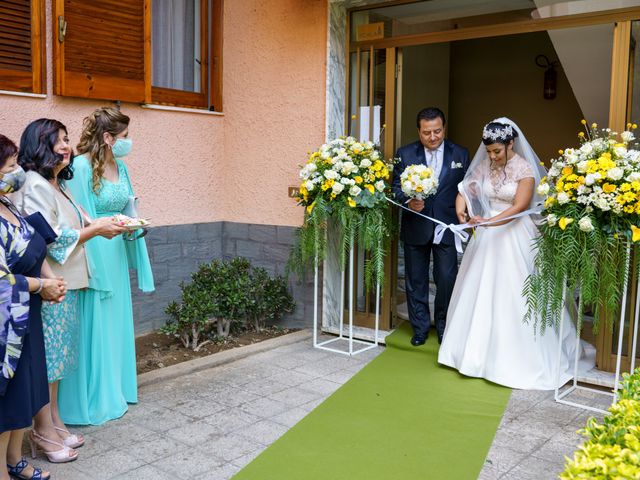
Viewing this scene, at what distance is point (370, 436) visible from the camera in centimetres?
371

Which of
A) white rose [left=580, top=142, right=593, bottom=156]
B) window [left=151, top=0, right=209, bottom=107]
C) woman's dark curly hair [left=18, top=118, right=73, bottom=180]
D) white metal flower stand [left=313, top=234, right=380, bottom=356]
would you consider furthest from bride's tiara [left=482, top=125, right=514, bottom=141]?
window [left=151, top=0, right=209, bottom=107]

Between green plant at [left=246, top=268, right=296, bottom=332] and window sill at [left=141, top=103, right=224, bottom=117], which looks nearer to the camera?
window sill at [left=141, top=103, right=224, bottom=117]

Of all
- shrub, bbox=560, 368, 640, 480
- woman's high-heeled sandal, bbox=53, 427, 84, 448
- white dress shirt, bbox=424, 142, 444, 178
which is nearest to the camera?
shrub, bbox=560, 368, 640, 480

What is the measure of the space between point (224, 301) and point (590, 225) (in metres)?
3.14

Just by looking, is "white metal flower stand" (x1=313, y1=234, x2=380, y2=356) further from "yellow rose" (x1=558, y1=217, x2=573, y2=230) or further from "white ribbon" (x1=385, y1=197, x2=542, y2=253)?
"yellow rose" (x1=558, y1=217, x2=573, y2=230)

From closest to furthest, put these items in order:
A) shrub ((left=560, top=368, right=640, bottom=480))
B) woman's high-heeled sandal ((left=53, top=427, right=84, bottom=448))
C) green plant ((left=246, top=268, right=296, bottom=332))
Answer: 1. shrub ((left=560, top=368, right=640, bottom=480))
2. woman's high-heeled sandal ((left=53, top=427, right=84, bottom=448))
3. green plant ((left=246, top=268, right=296, bottom=332))

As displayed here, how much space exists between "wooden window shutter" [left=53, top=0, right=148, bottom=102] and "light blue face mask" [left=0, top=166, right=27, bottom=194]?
248 cm

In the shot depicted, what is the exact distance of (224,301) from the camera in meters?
5.64

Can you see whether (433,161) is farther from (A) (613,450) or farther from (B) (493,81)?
(B) (493,81)

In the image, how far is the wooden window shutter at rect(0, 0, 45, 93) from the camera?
4.79m

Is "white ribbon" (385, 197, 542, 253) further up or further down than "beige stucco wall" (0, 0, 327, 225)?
further down

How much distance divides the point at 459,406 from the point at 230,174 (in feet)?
11.6

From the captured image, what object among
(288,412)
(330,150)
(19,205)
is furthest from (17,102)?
(288,412)

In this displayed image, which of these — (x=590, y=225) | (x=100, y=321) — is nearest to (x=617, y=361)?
(x=590, y=225)
